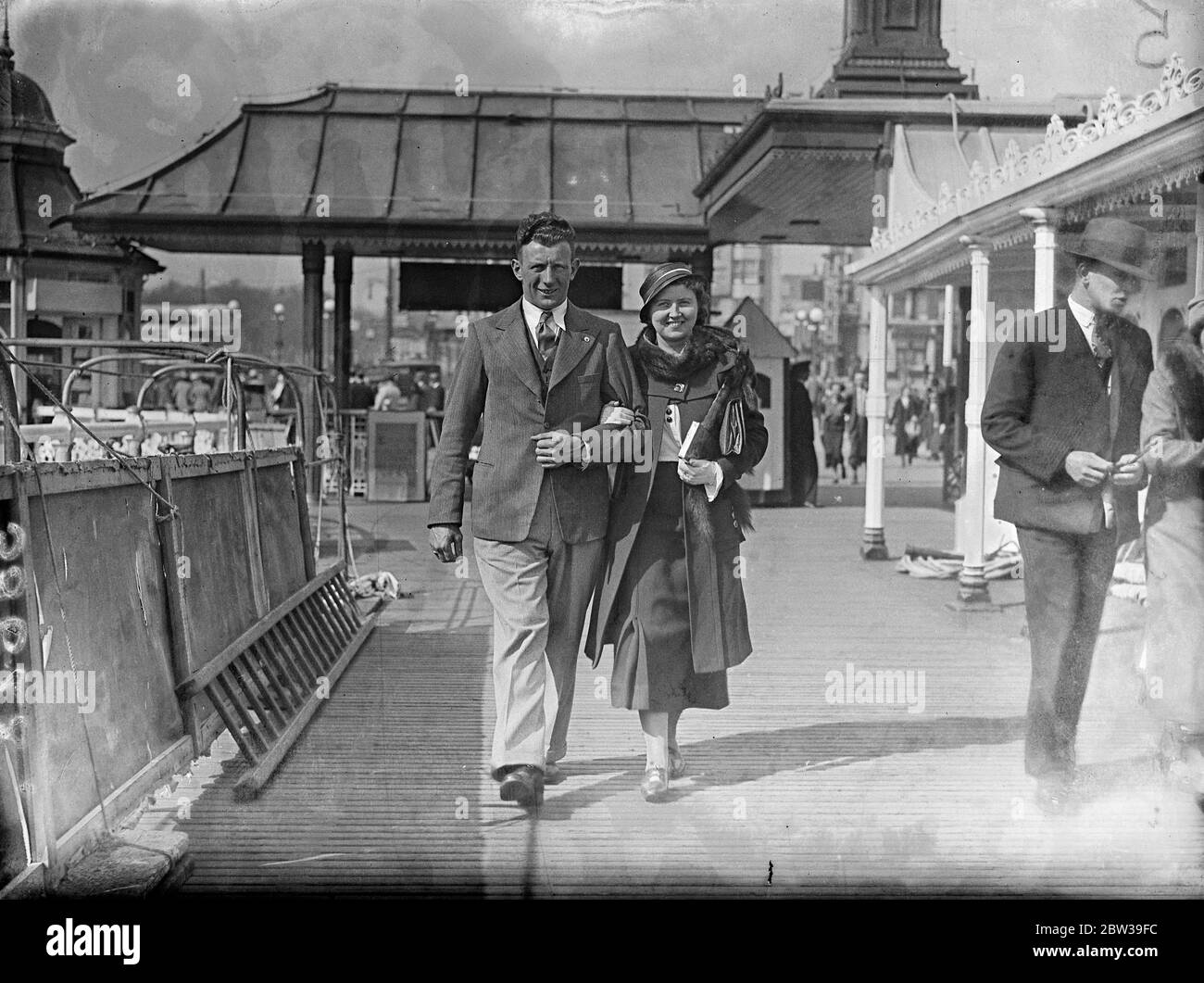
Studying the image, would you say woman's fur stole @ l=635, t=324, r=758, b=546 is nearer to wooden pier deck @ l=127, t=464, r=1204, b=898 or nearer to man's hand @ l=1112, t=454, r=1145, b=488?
wooden pier deck @ l=127, t=464, r=1204, b=898

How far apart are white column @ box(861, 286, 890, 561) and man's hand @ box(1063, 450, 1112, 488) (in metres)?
6.03

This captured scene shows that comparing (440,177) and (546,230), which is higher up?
(440,177)

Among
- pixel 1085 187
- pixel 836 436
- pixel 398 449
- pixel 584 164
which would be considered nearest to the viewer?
pixel 1085 187

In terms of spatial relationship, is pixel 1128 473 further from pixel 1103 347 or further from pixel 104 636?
pixel 104 636

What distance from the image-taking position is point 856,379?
29641 mm

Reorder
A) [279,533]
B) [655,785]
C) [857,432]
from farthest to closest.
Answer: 1. [857,432]
2. [279,533]
3. [655,785]

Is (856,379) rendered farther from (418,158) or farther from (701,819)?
(701,819)

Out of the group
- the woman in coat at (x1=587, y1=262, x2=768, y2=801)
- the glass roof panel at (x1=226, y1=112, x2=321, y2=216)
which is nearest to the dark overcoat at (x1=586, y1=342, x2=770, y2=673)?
the woman in coat at (x1=587, y1=262, x2=768, y2=801)

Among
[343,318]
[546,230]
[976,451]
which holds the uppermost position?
[343,318]

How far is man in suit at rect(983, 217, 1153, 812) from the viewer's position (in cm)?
457

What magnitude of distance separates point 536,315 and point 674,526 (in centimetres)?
85

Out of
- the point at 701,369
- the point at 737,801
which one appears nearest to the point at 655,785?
the point at 737,801

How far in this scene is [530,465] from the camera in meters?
4.50

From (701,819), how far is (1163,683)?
5.62ft
